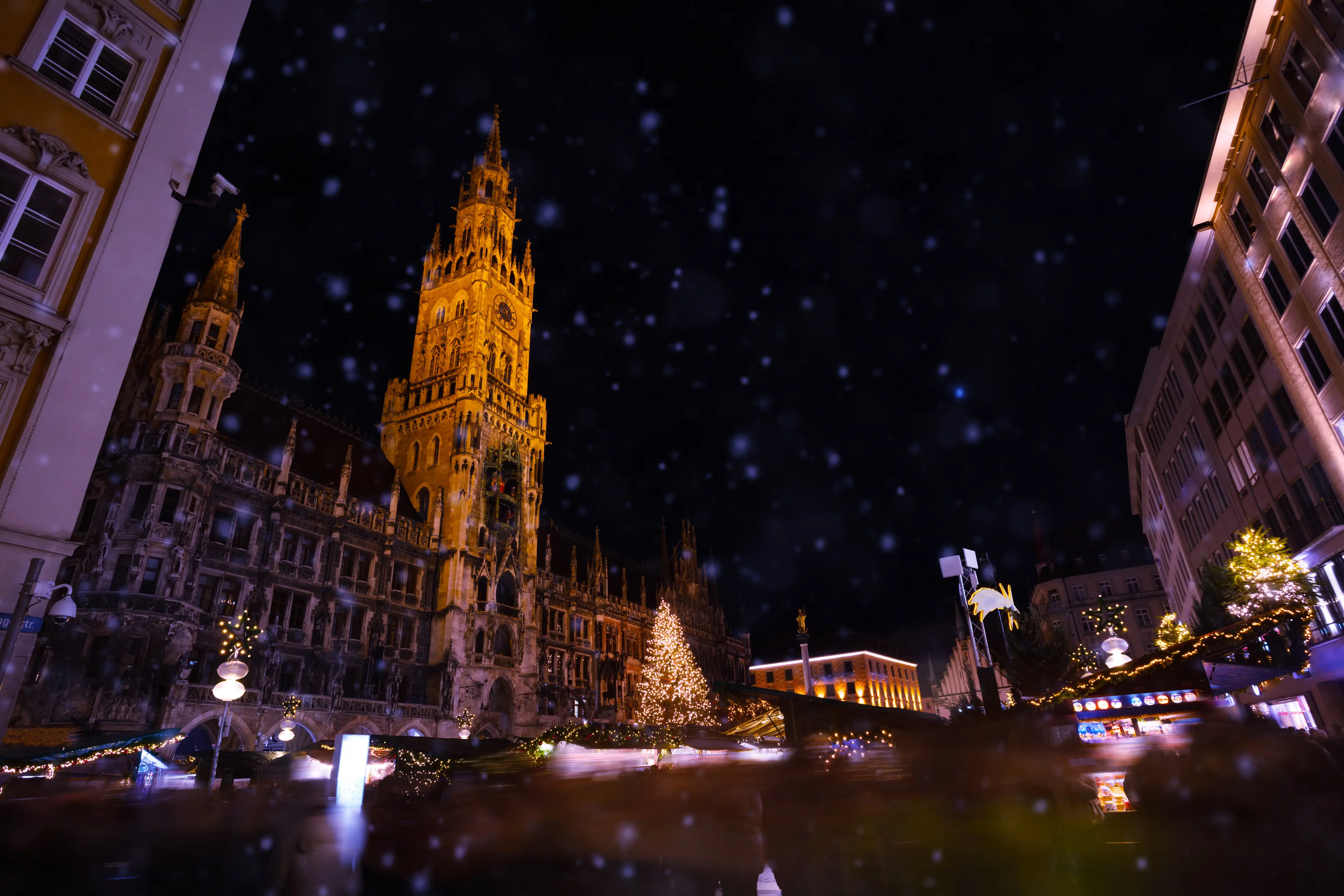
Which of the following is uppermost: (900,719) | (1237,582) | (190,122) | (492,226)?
(492,226)

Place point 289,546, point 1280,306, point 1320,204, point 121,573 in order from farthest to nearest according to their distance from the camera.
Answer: point 289,546, point 121,573, point 1280,306, point 1320,204

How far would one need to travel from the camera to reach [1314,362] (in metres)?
23.1

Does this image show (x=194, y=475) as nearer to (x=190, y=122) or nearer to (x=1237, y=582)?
(x=190, y=122)

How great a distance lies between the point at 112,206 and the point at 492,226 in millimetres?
47683

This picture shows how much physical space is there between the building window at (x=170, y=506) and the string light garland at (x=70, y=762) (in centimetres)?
1045

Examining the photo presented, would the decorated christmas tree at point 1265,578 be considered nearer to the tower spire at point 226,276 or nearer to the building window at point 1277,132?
the building window at point 1277,132

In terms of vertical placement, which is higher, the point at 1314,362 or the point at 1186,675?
the point at 1314,362

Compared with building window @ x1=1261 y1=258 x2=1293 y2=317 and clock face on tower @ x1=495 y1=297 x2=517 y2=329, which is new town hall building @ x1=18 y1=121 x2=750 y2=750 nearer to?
clock face on tower @ x1=495 y1=297 x2=517 y2=329

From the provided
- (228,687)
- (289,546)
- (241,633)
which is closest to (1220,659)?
(228,687)

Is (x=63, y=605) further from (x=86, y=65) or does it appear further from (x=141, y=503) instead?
(x=141, y=503)

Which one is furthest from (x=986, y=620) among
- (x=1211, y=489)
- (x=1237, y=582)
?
(x=1237, y=582)

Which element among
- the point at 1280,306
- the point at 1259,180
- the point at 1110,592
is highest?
the point at 1259,180

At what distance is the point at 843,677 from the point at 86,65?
99.7 m

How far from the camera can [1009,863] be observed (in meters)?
6.18
